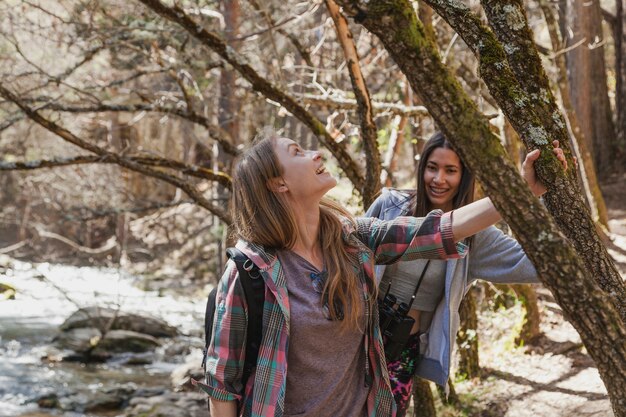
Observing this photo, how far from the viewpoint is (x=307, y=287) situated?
2.42 m

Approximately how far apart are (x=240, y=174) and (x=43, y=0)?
21.7 feet

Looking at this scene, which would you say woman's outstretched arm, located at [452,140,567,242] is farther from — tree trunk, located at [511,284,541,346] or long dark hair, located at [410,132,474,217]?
tree trunk, located at [511,284,541,346]

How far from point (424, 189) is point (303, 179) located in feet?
3.46

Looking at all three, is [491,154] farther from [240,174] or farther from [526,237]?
[240,174]

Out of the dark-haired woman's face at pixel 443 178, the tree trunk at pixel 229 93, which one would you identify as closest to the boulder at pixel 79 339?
the tree trunk at pixel 229 93

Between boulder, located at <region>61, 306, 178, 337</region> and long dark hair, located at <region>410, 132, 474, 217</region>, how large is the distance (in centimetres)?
880

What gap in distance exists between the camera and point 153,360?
420 inches

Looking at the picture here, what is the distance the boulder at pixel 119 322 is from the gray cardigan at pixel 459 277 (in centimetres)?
885

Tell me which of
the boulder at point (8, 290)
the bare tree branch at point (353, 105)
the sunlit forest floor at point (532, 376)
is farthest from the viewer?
the boulder at point (8, 290)

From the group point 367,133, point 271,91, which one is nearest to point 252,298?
point 367,133

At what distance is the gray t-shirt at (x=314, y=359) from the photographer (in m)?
2.36

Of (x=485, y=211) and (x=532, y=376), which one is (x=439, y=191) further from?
(x=532, y=376)

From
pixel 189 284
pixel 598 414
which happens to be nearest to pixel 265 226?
pixel 598 414

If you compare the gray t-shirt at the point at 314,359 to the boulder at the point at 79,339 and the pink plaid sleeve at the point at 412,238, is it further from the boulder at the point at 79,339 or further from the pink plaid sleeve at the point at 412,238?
the boulder at the point at 79,339
